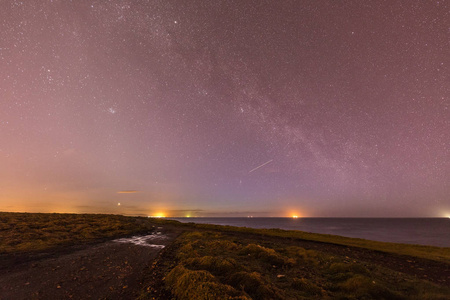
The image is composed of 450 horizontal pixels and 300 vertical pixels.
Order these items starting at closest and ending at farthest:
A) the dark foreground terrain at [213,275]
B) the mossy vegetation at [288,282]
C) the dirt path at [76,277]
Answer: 1. the mossy vegetation at [288,282]
2. the dark foreground terrain at [213,275]
3. the dirt path at [76,277]

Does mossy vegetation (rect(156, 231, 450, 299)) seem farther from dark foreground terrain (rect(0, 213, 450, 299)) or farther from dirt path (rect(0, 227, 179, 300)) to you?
dirt path (rect(0, 227, 179, 300))

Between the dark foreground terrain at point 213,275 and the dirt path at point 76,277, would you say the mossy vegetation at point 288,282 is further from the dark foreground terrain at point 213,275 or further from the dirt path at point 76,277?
the dirt path at point 76,277

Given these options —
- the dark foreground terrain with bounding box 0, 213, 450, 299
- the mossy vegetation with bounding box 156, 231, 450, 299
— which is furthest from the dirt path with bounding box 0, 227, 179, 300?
the mossy vegetation with bounding box 156, 231, 450, 299

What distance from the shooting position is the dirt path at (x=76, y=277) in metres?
9.88

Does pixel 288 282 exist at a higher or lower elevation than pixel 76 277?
higher

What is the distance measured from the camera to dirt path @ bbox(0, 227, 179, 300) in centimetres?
988

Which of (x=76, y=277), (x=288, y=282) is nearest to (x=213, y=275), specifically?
(x=288, y=282)

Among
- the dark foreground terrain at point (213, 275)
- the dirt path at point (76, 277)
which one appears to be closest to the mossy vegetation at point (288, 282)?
the dark foreground terrain at point (213, 275)

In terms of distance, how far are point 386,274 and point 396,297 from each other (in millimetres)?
4507

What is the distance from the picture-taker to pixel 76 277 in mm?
12211

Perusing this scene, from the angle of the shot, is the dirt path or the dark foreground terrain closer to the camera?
the dark foreground terrain

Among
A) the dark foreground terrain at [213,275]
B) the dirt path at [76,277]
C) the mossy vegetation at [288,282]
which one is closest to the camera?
the mossy vegetation at [288,282]

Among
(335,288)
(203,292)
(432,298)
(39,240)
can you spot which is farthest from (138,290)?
(39,240)

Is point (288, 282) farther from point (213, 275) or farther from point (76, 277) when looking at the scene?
point (76, 277)
